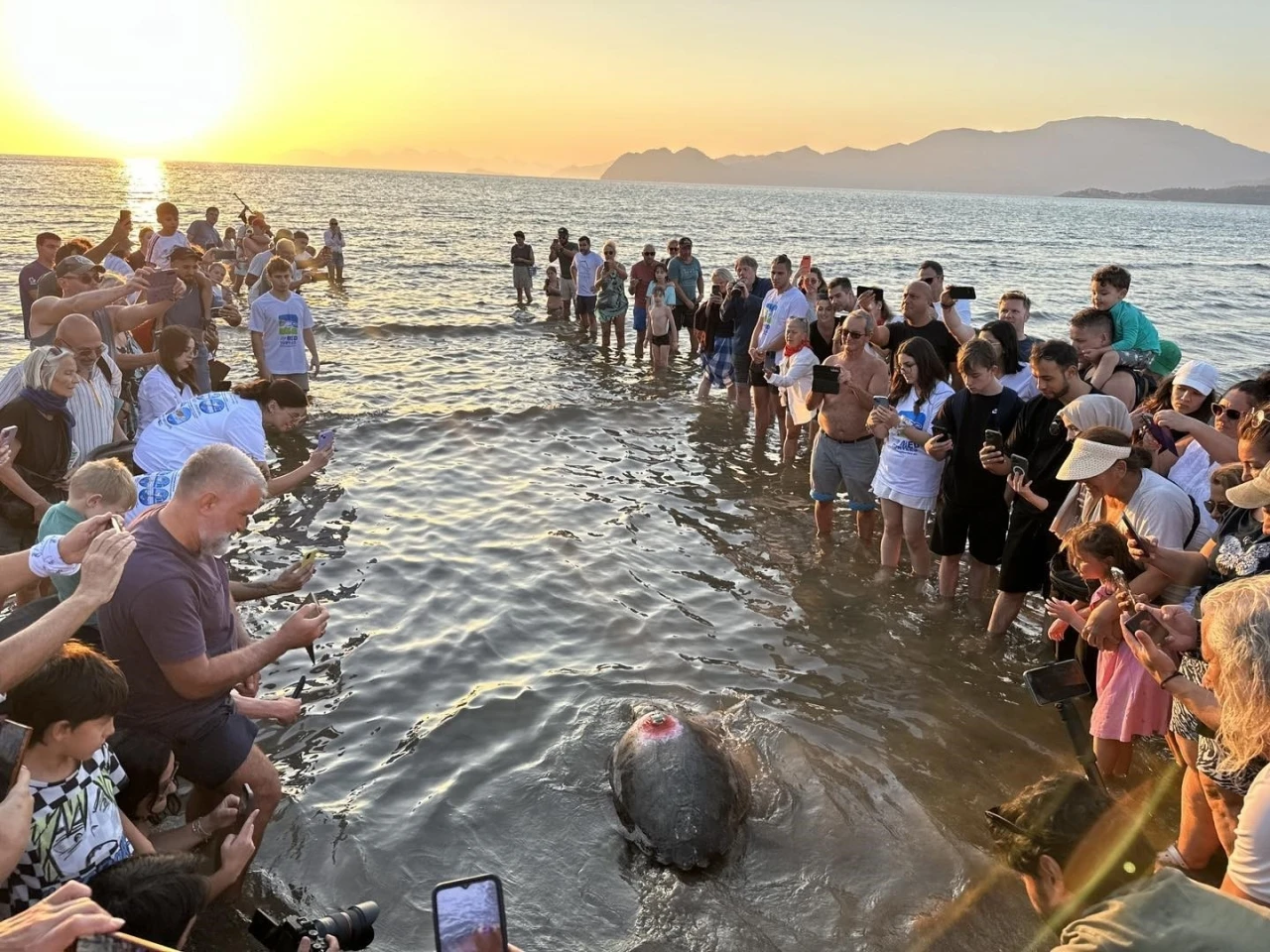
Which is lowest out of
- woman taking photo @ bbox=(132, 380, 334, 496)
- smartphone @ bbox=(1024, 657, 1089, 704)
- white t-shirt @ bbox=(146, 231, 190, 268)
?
smartphone @ bbox=(1024, 657, 1089, 704)

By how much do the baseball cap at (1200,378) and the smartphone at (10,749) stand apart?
6722 mm

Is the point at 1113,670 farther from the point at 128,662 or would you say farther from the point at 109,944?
the point at 128,662

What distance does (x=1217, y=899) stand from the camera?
5.54ft

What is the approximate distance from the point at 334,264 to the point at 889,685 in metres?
22.7

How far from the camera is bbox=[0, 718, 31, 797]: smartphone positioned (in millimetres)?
2336

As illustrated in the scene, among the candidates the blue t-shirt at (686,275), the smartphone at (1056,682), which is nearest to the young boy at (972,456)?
the smartphone at (1056,682)

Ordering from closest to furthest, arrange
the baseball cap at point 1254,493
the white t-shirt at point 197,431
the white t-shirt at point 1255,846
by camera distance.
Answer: the white t-shirt at point 1255,846, the baseball cap at point 1254,493, the white t-shirt at point 197,431

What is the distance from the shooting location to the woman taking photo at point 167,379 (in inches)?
272

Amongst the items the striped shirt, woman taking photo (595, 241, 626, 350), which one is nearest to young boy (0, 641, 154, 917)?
the striped shirt

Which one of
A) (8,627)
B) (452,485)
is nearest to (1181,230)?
(452,485)

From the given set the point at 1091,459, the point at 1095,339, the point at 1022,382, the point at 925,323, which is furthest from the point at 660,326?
the point at 1091,459

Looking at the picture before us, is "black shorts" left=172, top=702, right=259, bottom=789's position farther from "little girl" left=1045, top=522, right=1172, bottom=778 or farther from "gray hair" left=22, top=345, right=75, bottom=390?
"little girl" left=1045, top=522, right=1172, bottom=778

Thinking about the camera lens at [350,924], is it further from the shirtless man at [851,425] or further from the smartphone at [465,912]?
the shirtless man at [851,425]

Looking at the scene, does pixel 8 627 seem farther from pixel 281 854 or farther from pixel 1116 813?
pixel 1116 813
